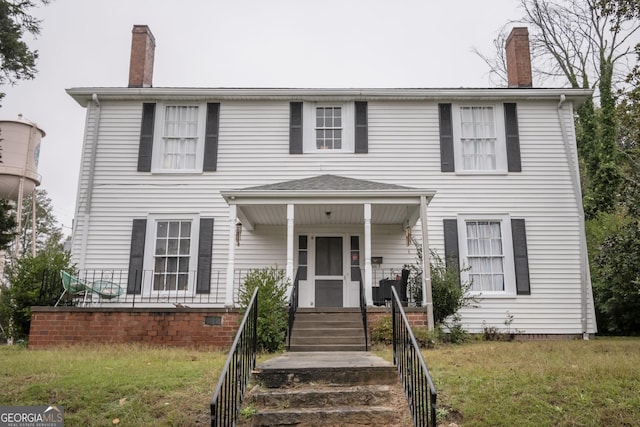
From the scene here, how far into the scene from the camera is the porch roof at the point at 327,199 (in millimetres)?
10250

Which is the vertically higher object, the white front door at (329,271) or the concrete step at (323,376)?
the white front door at (329,271)

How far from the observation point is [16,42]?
7488 mm

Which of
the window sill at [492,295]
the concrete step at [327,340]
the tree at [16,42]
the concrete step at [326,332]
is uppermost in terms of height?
the tree at [16,42]

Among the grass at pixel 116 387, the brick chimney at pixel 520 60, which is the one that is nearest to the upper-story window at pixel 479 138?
the brick chimney at pixel 520 60

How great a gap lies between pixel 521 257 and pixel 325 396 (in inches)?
319

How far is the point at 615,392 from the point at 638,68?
5.65m

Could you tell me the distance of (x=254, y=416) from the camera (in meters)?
4.89

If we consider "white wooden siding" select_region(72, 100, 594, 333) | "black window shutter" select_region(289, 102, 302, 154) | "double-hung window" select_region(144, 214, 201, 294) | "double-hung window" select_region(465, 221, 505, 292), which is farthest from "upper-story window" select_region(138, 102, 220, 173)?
"double-hung window" select_region(465, 221, 505, 292)

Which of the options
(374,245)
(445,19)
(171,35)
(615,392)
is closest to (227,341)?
(374,245)

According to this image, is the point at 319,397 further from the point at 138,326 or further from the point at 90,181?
the point at 90,181

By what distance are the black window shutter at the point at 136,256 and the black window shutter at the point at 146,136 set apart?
4.66ft

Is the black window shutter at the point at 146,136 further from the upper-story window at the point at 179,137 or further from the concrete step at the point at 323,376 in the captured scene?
the concrete step at the point at 323,376

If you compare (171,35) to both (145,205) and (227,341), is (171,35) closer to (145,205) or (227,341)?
(145,205)

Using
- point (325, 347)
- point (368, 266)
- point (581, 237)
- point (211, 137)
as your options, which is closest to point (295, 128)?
point (211, 137)
